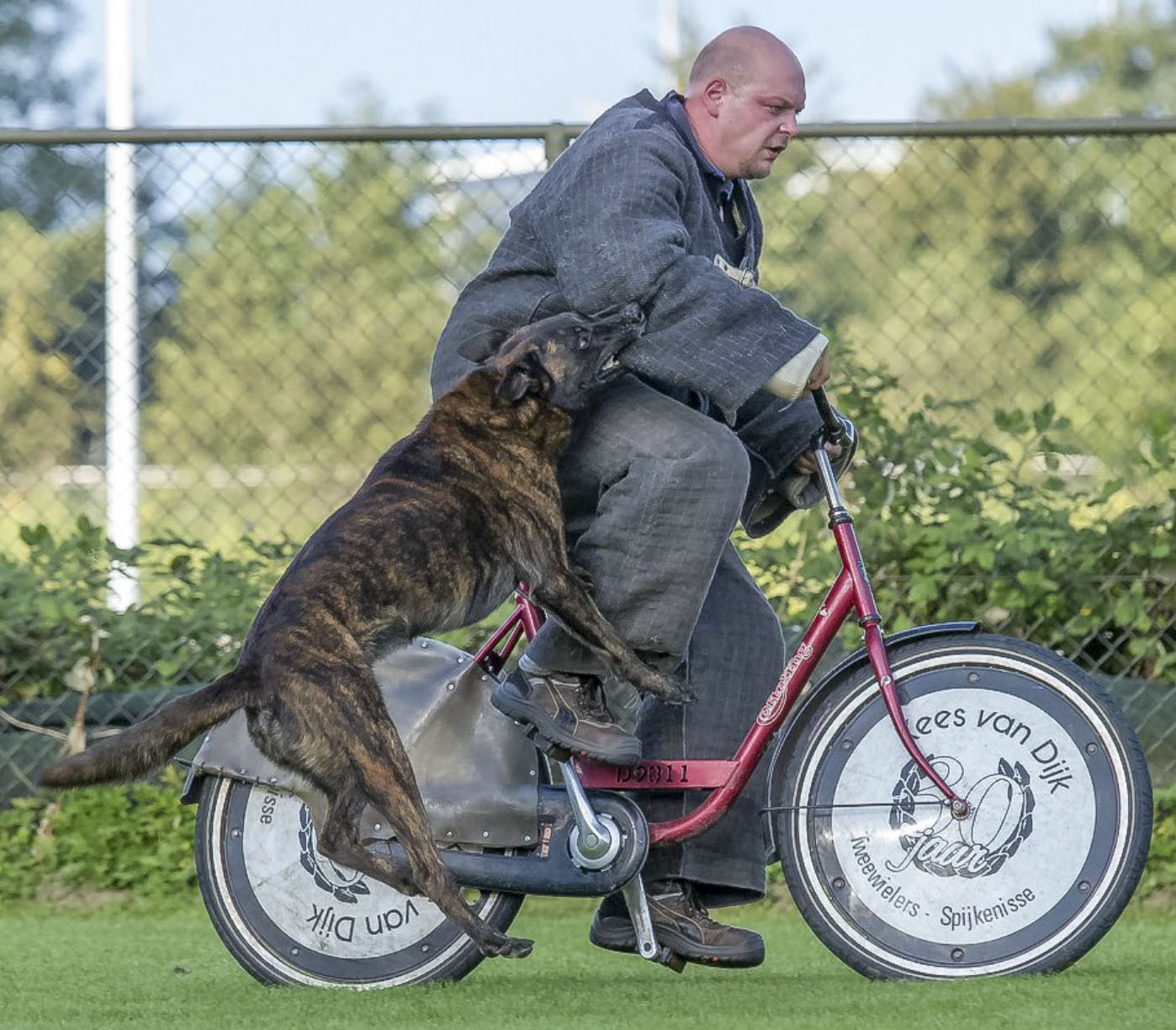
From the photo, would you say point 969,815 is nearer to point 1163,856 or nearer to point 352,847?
point 352,847

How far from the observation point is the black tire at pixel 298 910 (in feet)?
11.8

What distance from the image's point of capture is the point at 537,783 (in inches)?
138

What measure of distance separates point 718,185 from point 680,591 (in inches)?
32.0

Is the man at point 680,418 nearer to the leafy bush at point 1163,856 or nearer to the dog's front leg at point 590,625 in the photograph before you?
the dog's front leg at point 590,625

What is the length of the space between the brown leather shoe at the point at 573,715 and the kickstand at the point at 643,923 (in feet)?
0.81

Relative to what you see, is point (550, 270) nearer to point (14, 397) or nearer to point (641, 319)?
point (641, 319)

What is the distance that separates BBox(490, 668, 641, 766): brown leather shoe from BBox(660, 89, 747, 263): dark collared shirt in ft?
3.00

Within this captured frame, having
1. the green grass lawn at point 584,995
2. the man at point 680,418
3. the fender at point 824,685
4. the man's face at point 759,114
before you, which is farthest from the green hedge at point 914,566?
the man's face at point 759,114

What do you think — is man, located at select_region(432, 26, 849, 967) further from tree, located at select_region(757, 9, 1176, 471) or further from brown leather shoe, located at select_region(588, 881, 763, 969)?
tree, located at select_region(757, 9, 1176, 471)

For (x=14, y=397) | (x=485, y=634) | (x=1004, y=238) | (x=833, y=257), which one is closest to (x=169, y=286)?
(x=14, y=397)

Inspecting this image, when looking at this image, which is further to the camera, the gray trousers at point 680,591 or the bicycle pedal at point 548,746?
the bicycle pedal at point 548,746

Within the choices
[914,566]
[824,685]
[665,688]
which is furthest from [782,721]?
[914,566]

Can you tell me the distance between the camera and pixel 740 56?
11.1 feet

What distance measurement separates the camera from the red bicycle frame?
11.1 ft
